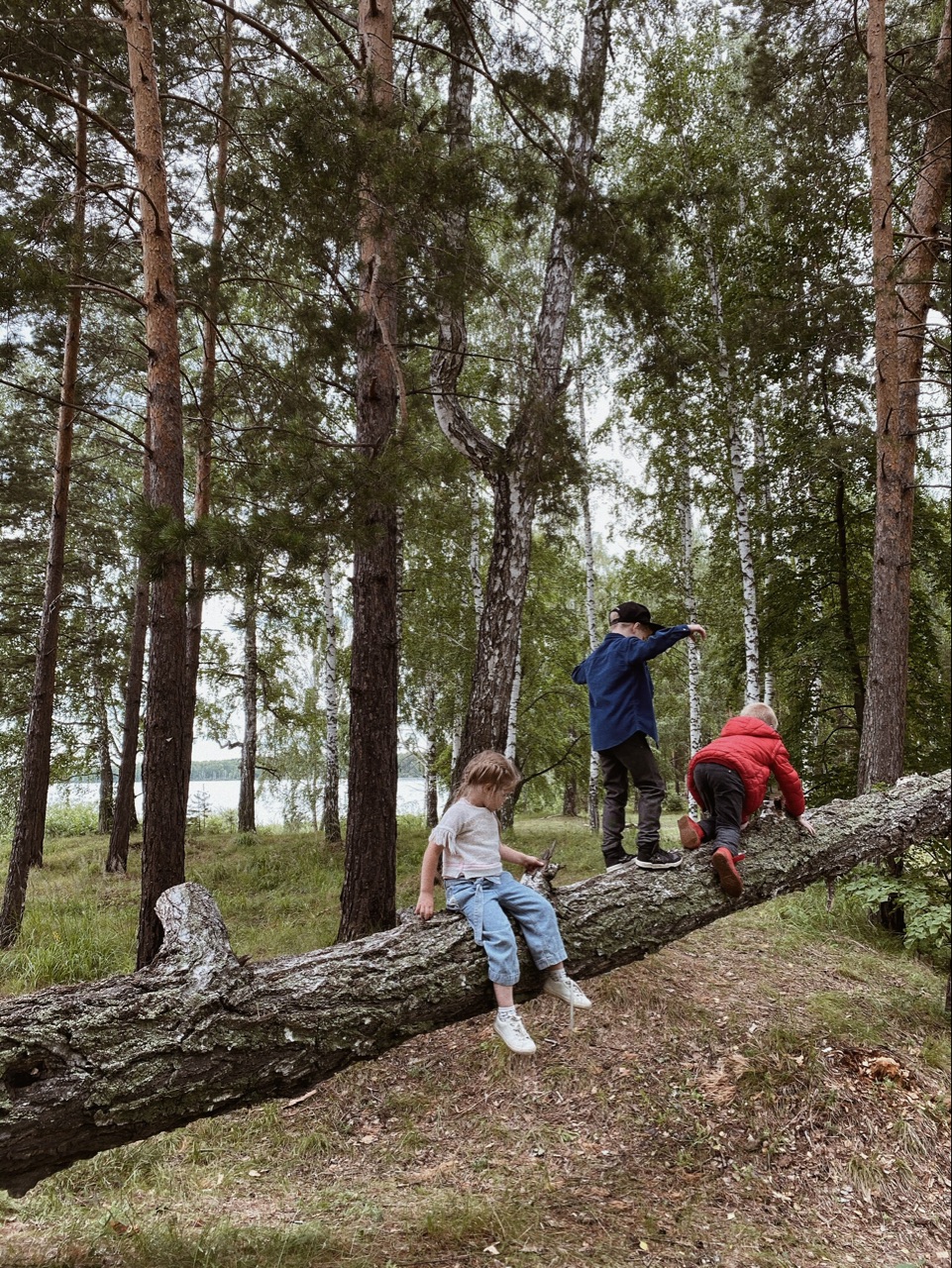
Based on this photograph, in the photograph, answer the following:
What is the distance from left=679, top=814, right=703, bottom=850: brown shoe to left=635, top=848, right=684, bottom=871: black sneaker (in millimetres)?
129

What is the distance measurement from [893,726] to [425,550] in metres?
10.1

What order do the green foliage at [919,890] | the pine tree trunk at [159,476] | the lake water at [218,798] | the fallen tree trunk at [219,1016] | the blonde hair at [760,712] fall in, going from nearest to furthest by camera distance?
the fallen tree trunk at [219,1016] < the blonde hair at [760,712] < the green foliage at [919,890] < the pine tree trunk at [159,476] < the lake water at [218,798]

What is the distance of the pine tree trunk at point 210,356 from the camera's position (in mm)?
6613

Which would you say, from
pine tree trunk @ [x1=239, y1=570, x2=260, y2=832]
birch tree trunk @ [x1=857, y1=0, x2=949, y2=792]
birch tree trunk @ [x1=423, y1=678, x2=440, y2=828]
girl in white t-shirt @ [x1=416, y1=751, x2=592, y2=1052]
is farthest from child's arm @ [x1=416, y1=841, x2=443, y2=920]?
birch tree trunk @ [x1=423, y1=678, x2=440, y2=828]

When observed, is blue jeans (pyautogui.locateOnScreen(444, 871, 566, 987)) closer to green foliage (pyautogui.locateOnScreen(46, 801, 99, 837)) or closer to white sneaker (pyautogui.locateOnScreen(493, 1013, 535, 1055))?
white sneaker (pyautogui.locateOnScreen(493, 1013, 535, 1055))

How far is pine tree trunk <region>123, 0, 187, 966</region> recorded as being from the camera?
221 inches

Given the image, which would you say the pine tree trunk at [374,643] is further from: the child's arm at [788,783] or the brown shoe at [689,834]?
the child's arm at [788,783]

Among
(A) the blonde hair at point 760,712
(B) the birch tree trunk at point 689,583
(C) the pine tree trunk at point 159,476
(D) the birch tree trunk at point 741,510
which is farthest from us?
(B) the birch tree trunk at point 689,583

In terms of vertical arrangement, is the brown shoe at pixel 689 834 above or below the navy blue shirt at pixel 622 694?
below

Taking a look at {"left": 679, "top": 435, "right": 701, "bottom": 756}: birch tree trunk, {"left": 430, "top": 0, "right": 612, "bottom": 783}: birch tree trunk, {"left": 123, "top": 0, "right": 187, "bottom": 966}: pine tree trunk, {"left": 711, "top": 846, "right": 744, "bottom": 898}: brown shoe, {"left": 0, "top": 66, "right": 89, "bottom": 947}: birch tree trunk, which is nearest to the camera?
{"left": 711, "top": 846, "right": 744, "bottom": 898}: brown shoe

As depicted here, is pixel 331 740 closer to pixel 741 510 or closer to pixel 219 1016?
pixel 741 510

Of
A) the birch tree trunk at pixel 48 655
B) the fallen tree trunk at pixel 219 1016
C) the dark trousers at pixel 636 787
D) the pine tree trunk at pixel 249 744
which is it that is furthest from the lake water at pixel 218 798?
the fallen tree trunk at pixel 219 1016

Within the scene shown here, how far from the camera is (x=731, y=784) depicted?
4.55 m

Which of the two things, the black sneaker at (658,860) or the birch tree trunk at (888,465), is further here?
the birch tree trunk at (888,465)
